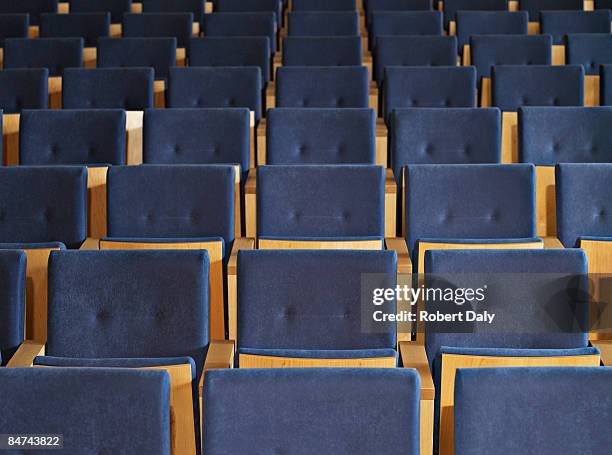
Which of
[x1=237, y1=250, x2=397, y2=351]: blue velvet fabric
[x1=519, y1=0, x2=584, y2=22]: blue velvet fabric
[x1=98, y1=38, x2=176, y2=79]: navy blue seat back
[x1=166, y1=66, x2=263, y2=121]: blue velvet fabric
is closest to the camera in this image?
[x1=237, y1=250, x2=397, y2=351]: blue velvet fabric

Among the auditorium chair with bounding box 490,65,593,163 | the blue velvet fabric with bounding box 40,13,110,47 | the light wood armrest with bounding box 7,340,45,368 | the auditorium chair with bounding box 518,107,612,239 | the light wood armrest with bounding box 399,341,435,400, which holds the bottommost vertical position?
the light wood armrest with bounding box 399,341,435,400

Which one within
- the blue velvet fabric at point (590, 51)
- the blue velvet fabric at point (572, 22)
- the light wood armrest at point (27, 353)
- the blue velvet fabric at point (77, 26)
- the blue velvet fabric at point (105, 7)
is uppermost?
the blue velvet fabric at point (105, 7)

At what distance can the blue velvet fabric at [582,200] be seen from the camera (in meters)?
0.57

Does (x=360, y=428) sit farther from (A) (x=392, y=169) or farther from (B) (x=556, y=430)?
(A) (x=392, y=169)

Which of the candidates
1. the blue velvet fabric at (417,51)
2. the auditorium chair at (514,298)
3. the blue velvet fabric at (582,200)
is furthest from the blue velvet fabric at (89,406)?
the blue velvet fabric at (417,51)

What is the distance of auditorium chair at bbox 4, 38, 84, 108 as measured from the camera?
A: 0.89 meters

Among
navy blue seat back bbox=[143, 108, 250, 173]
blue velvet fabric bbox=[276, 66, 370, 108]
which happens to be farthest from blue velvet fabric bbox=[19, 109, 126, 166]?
blue velvet fabric bbox=[276, 66, 370, 108]

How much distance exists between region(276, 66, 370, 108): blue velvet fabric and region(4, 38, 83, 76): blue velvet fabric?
23cm

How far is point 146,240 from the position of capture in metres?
0.54

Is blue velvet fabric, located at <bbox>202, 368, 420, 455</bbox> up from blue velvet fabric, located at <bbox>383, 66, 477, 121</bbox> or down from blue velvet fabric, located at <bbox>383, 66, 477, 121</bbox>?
down

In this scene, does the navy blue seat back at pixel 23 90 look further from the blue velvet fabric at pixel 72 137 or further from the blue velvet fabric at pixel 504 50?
the blue velvet fabric at pixel 504 50

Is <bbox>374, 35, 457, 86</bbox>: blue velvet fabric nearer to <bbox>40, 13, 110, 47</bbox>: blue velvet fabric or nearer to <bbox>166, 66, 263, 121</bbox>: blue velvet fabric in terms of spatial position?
<bbox>166, 66, 263, 121</bbox>: blue velvet fabric

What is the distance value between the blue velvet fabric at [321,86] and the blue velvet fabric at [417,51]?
0.27 feet

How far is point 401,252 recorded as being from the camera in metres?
0.53
